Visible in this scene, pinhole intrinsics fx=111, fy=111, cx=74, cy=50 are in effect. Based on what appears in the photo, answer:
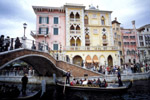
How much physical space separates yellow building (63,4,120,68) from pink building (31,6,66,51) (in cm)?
153

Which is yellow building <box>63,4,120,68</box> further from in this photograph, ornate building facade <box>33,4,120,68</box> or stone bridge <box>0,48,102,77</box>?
stone bridge <box>0,48,102,77</box>

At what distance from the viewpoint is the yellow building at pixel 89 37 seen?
21.8 m

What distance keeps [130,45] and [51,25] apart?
25146mm

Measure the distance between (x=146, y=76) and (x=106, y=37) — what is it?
1091 cm

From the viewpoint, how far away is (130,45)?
114 ft

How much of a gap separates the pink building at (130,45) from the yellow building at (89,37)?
11886 mm

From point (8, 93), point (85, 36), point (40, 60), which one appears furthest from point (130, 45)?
point (8, 93)

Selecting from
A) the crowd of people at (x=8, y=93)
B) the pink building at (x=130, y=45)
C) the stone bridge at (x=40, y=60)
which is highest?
the pink building at (x=130, y=45)

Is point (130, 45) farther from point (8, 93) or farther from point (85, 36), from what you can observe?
point (8, 93)

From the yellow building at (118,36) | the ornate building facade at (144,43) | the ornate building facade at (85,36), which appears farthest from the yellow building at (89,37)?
the ornate building facade at (144,43)

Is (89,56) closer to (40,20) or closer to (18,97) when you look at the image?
(40,20)

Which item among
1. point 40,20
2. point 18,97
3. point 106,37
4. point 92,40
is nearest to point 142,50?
point 106,37

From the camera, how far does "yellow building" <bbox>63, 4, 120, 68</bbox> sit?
21766 mm

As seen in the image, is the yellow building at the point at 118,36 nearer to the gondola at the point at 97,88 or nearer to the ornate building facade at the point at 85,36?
the ornate building facade at the point at 85,36
